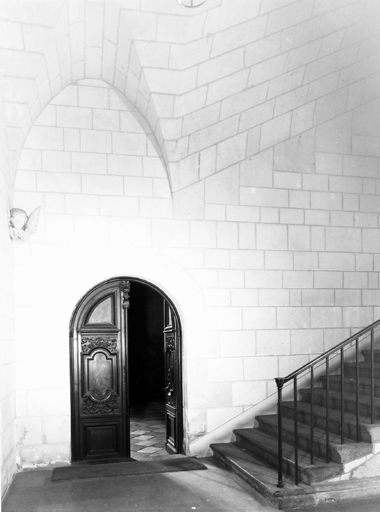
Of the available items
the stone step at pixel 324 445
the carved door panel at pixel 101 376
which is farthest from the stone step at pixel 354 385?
the carved door panel at pixel 101 376

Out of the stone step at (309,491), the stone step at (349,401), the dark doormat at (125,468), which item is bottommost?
the dark doormat at (125,468)

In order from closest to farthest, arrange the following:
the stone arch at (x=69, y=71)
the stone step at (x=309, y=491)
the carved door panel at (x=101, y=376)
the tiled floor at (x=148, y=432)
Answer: the stone step at (x=309, y=491), the stone arch at (x=69, y=71), the carved door panel at (x=101, y=376), the tiled floor at (x=148, y=432)

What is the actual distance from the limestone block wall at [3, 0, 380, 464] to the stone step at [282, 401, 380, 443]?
0.43m

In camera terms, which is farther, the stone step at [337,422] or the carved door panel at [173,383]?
the carved door panel at [173,383]

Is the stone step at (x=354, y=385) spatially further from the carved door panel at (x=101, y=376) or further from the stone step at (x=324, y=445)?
the carved door panel at (x=101, y=376)

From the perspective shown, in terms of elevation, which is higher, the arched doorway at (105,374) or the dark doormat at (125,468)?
the arched doorway at (105,374)

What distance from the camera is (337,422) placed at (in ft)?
15.0

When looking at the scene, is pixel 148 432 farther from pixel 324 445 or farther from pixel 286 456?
pixel 324 445

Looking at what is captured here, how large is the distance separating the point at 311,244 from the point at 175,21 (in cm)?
296

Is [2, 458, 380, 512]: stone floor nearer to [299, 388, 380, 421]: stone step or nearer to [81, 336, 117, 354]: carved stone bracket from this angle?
[299, 388, 380, 421]: stone step

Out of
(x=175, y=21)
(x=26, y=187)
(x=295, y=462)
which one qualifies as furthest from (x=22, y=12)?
(x=295, y=462)

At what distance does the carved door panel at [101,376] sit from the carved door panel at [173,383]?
55 centimetres

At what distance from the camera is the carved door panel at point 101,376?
5465mm

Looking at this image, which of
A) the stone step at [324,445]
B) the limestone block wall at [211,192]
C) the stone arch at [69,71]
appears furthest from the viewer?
the limestone block wall at [211,192]
